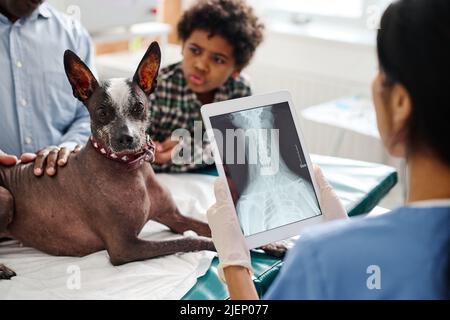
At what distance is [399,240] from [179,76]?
1271 mm

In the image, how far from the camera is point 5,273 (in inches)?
42.9

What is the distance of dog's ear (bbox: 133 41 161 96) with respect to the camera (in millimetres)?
1049

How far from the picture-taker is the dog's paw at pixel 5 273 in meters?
1.09

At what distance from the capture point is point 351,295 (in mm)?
717

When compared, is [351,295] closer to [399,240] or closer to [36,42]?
[399,240]

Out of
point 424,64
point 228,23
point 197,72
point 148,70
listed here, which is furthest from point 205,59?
point 424,64

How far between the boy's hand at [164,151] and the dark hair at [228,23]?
386mm

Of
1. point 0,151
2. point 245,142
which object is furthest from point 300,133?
point 0,151

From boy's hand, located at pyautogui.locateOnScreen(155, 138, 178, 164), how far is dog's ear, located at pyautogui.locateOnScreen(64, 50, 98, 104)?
65 cm

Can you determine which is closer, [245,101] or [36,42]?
[245,101]

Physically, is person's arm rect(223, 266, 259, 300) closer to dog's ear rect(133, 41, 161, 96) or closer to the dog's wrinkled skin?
the dog's wrinkled skin
